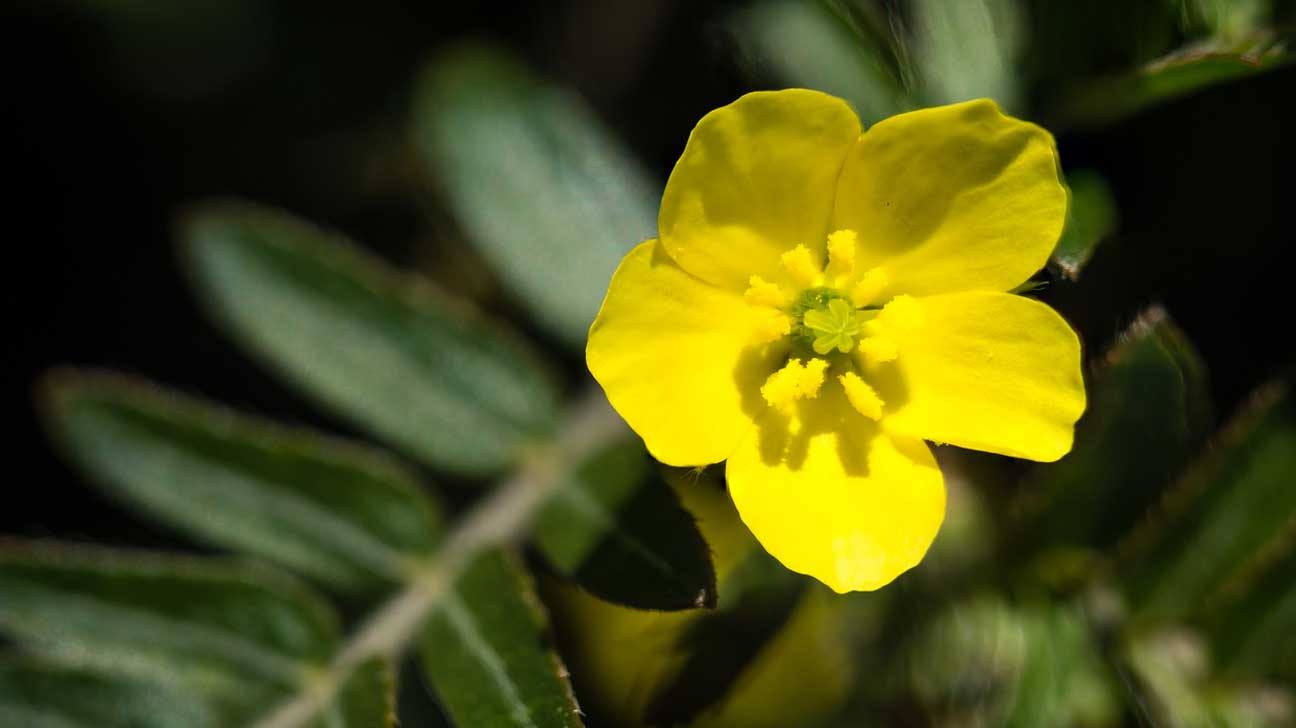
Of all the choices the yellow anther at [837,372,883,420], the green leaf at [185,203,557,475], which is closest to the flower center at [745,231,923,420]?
the yellow anther at [837,372,883,420]

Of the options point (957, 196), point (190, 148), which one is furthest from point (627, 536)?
point (190, 148)

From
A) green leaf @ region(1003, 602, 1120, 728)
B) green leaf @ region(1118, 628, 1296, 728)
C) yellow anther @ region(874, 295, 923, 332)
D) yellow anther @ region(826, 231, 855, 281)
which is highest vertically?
yellow anther @ region(826, 231, 855, 281)

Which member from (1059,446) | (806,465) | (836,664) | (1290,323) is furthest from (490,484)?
(1290,323)

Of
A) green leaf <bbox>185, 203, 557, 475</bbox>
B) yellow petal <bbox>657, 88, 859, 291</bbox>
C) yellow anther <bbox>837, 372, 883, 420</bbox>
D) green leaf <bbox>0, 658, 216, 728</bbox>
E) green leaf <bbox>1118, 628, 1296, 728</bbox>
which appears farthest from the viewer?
green leaf <bbox>185, 203, 557, 475</bbox>

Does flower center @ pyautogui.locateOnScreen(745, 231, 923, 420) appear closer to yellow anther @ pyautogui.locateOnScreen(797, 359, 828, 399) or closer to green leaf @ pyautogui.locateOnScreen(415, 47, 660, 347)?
yellow anther @ pyautogui.locateOnScreen(797, 359, 828, 399)

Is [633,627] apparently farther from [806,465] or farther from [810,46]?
[810,46]
